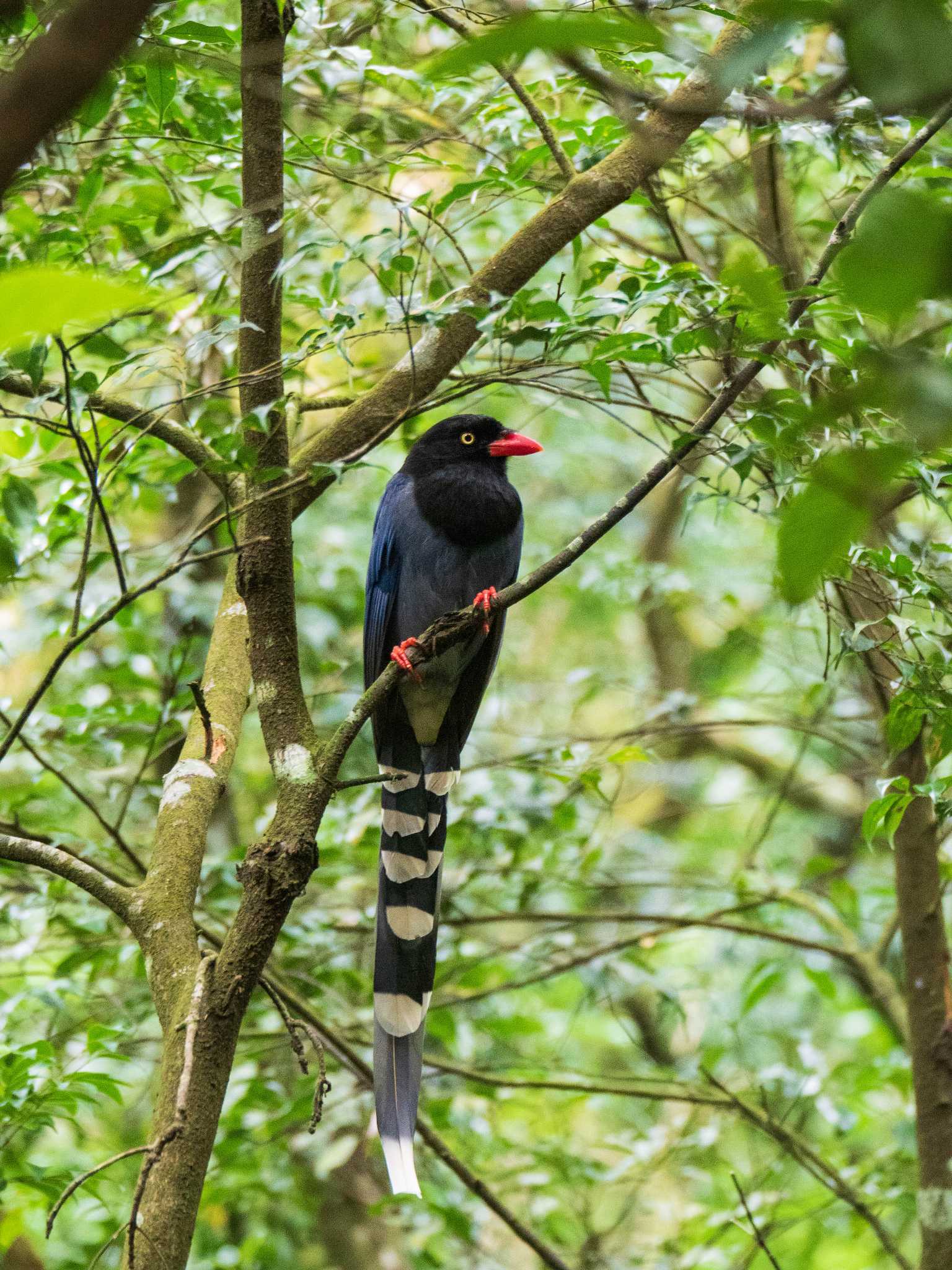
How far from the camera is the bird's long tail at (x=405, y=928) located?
304 cm

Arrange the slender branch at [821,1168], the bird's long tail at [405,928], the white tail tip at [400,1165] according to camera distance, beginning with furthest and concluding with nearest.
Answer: the slender branch at [821,1168] → the bird's long tail at [405,928] → the white tail tip at [400,1165]

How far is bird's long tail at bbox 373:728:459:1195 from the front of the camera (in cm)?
304

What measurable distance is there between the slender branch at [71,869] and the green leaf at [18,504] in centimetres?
93

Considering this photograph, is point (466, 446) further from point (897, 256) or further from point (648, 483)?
point (897, 256)

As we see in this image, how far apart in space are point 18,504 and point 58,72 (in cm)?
236

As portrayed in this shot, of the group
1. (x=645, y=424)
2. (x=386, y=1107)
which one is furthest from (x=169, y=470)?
(x=645, y=424)

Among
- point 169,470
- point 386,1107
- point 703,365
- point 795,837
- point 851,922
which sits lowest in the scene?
point 386,1107

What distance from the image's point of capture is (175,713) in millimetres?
4066

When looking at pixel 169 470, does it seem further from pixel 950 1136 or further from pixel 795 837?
pixel 795 837

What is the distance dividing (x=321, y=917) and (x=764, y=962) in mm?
1721

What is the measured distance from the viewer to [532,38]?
75 centimetres

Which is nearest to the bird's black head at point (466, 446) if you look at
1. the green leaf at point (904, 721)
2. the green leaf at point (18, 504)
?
the green leaf at point (18, 504)

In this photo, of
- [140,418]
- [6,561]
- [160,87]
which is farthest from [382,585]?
[160,87]

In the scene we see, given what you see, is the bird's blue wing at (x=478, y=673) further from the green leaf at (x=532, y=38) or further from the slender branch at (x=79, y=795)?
the green leaf at (x=532, y=38)
